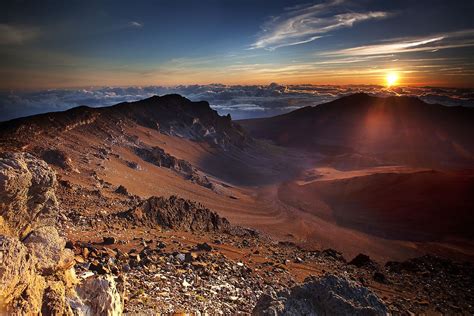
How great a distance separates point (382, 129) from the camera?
107 m

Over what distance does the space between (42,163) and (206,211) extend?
1575 cm

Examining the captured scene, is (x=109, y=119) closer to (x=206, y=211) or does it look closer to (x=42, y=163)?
(x=206, y=211)

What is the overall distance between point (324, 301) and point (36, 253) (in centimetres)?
489

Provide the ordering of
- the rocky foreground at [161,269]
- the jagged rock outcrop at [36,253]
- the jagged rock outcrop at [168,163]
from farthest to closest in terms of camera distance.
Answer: the jagged rock outcrop at [168,163] < the rocky foreground at [161,269] < the jagged rock outcrop at [36,253]

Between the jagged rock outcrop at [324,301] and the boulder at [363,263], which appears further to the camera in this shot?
the boulder at [363,263]

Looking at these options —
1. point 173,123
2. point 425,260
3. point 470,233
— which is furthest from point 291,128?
point 425,260

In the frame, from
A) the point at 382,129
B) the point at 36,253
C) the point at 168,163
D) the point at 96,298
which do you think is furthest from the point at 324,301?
the point at 382,129

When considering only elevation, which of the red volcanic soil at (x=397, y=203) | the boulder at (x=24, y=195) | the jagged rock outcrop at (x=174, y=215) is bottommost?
the red volcanic soil at (x=397, y=203)

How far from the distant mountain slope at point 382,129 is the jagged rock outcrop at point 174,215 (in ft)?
250

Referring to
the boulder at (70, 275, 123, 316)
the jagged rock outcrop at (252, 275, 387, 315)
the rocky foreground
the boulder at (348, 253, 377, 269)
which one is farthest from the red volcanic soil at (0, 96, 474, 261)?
the jagged rock outcrop at (252, 275, 387, 315)

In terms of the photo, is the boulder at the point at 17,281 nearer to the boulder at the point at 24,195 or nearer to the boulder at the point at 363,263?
the boulder at the point at 24,195

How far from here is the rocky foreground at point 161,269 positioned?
4786 millimetres

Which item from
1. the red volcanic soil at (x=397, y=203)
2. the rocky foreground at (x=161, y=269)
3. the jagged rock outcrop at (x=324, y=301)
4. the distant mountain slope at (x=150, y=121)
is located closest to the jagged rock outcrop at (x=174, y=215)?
the rocky foreground at (x=161, y=269)

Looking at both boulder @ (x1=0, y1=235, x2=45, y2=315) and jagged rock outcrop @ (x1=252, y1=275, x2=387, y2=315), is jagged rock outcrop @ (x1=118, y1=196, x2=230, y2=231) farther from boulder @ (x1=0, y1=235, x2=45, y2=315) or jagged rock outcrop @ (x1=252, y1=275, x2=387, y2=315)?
boulder @ (x1=0, y1=235, x2=45, y2=315)
